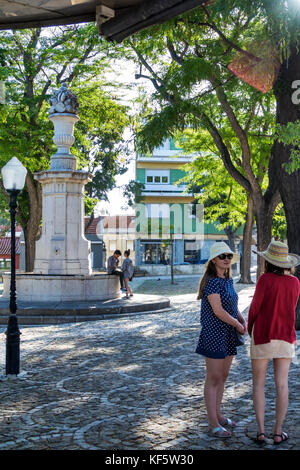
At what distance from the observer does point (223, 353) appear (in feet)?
16.3

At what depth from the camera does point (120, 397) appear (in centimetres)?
652

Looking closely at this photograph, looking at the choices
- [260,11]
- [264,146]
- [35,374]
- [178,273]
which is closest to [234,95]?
[264,146]

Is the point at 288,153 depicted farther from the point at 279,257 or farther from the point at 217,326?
the point at 217,326

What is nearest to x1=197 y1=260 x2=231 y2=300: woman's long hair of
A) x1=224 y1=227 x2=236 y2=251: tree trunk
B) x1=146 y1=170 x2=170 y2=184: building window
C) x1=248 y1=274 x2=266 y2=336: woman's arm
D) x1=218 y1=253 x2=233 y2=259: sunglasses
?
x1=218 y1=253 x2=233 y2=259: sunglasses

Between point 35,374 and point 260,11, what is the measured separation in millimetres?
6846

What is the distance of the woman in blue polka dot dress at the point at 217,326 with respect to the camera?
4.96 metres

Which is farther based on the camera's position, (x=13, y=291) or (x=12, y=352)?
(x=13, y=291)

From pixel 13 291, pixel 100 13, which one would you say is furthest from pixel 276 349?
pixel 13 291

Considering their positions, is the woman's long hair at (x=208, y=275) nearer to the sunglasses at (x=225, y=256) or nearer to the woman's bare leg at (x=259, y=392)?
the sunglasses at (x=225, y=256)

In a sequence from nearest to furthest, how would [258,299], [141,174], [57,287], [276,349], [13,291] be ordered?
Answer: [276,349] < [258,299] < [13,291] < [57,287] < [141,174]

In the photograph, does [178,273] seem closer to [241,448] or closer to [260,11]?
[260,11]

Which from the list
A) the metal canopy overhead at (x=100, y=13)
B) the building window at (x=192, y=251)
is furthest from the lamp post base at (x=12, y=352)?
the building window at (x=192, y=251)

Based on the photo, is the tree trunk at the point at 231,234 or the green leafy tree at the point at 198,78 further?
the tree trunk at the point at 231,234

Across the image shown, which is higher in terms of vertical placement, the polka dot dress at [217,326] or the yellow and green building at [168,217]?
the yellow and green building at [168,217]
